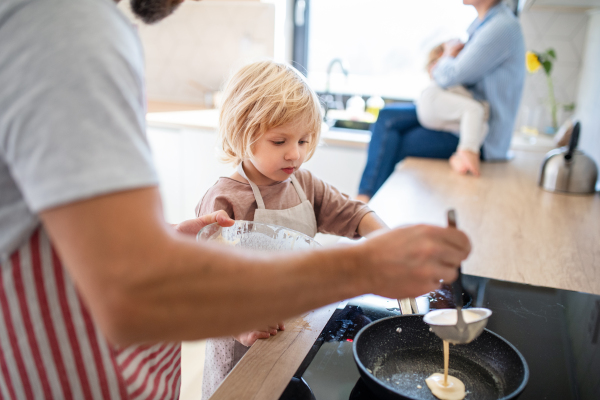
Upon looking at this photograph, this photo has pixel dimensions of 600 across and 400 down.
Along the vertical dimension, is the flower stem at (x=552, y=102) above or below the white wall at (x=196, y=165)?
above

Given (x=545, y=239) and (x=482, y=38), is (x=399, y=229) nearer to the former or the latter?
(x=545, y=239)

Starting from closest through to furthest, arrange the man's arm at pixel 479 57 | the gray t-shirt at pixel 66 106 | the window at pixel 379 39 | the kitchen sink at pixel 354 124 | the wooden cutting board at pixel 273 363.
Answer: the gray t-shirt at pixel 66 106, the wooden cutting board at pixel 273 363, the man's arm at pixel 479 57, the window at pixel 379 39, the kitchen sink at pixel 354 124

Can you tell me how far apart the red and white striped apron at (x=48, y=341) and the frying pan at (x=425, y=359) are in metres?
0.29

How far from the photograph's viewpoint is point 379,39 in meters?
2.94

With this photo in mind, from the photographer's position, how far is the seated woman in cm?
191

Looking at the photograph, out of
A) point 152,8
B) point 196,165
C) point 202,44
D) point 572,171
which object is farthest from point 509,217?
point 202,44

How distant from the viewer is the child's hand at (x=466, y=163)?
6.27ft

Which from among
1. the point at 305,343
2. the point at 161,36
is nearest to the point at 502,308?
the point at 305,343

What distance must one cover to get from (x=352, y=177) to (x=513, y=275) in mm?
1499

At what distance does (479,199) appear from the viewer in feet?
5.34

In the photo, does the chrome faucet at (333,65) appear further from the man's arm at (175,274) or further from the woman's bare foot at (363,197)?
the man's arm at (175,274)

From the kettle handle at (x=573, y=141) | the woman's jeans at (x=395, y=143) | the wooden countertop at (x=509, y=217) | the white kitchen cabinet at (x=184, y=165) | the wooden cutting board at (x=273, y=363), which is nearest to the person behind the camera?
the wooden cutting board at (x=273, y=363)

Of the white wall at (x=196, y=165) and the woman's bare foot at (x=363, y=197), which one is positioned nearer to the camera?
the woman's bare foot at (x=363, y=197)

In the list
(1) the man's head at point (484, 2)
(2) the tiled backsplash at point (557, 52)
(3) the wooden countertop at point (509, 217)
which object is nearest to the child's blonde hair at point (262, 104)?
(3) the wooden countertop at point (509, 217)
